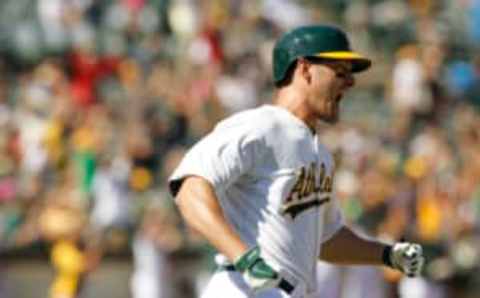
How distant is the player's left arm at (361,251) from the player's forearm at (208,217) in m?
1.00

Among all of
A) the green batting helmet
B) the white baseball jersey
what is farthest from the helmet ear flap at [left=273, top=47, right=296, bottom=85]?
the white baseball jersey

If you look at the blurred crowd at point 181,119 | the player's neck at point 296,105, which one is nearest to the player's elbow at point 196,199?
the player's neck at point 296,105

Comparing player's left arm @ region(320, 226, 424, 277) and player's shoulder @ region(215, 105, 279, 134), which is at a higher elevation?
player's shoulder @ region(215, 105, 279, 134)

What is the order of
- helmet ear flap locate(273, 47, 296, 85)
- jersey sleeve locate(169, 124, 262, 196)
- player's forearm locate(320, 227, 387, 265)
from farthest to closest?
player's forearm locate(320, 227, 387, 265) < helmet ear flap locate(273, 47, 296, 85) < jersey sleeve locate(169, 124, 262, 196)

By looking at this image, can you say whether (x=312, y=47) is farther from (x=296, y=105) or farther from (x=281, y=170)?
(x=281, y=170)

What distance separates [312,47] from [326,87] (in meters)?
0.15

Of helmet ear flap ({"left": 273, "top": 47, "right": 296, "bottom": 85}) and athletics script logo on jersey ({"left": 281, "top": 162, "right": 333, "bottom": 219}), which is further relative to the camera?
helmet ear flap ({"left": 273, "top": 47, "right": 296, "bottom": 85})

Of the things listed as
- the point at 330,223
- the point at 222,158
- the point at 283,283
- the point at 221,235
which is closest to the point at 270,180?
the point at 222,158

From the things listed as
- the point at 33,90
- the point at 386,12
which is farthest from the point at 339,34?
the point at 386,12

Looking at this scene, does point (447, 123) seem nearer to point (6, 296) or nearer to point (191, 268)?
point (191, 268)

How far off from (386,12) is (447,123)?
2285mm

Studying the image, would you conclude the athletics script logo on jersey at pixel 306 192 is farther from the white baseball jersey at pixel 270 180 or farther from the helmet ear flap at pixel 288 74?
the helmet ear flap at pixel 288 74

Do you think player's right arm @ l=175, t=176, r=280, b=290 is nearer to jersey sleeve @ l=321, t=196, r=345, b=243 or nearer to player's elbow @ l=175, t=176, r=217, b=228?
player's elbow @ l=175, t=176, r=217, b=228

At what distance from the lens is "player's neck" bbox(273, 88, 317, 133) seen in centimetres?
570
